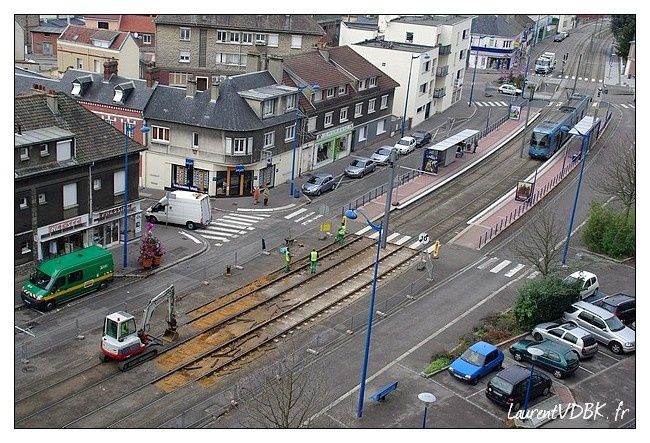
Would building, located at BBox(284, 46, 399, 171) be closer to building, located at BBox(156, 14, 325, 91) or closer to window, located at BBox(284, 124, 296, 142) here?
window, located at BBox(284, 124, 296, 142)

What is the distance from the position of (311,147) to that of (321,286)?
2346cm

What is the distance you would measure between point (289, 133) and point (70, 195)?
22.5 meters

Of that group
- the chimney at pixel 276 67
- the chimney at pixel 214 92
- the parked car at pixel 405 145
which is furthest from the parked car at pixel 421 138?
the chimney at pixel 214 92

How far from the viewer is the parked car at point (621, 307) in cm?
4241

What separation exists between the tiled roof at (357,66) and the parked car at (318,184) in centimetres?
1440

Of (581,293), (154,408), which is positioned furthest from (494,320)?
(154,408)

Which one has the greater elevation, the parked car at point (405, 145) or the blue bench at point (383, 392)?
the parked car at point (405, 145)

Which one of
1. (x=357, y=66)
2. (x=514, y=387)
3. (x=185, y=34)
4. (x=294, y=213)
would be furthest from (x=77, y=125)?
(x=185, y=34)

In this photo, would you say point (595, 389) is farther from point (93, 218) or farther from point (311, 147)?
point (311, 147)

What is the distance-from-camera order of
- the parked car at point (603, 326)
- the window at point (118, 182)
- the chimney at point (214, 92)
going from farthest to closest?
the chimney at point (214, 92) → the window at point (118, 182) → the parked car at point (603, 326)

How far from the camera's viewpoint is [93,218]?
4775cm

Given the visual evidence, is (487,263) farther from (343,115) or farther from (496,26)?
(496,26)

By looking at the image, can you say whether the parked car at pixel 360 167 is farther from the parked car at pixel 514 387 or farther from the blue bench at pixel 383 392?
the blue bench at pixel 383 392

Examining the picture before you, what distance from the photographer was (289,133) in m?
64.4
